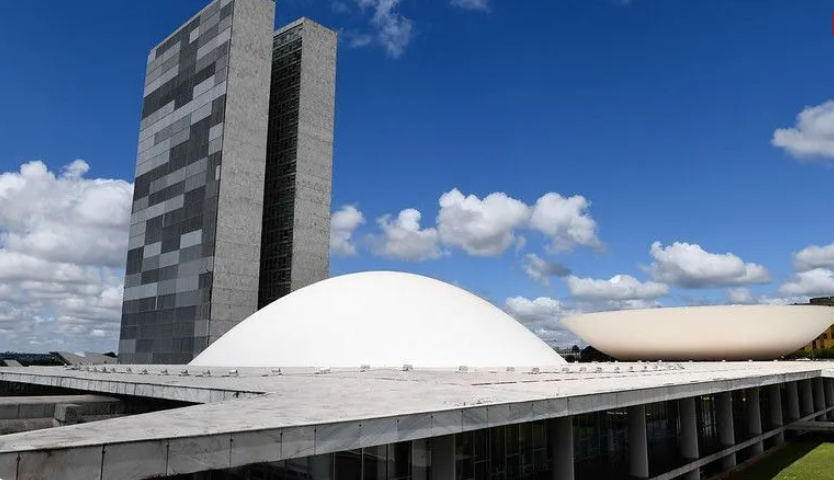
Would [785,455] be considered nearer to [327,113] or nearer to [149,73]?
[327,113]

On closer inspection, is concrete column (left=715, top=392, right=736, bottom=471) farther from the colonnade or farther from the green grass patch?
the green grass patch

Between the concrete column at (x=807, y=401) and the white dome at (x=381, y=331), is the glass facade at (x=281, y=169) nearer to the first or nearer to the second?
the white dome at (x=381, y=331)

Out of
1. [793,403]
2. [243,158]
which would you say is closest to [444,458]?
[793,403]

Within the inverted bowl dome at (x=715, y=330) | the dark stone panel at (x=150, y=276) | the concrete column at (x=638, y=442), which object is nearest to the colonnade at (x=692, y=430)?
the concrete column at (x=638, y=442)

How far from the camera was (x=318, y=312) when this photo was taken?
34500 mm

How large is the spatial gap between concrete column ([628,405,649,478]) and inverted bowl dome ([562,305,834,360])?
29.3m

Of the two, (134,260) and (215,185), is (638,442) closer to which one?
(215,185)

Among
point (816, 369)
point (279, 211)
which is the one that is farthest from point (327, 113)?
point (816, 369)

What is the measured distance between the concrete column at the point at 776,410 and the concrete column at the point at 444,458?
3105cm

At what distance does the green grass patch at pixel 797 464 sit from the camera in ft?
91.3

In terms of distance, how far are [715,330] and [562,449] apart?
1386 inches

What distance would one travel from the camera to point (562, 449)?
16.7 meters

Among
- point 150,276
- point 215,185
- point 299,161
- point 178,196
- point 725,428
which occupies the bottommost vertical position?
point 725,428

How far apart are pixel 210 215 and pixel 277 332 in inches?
954
